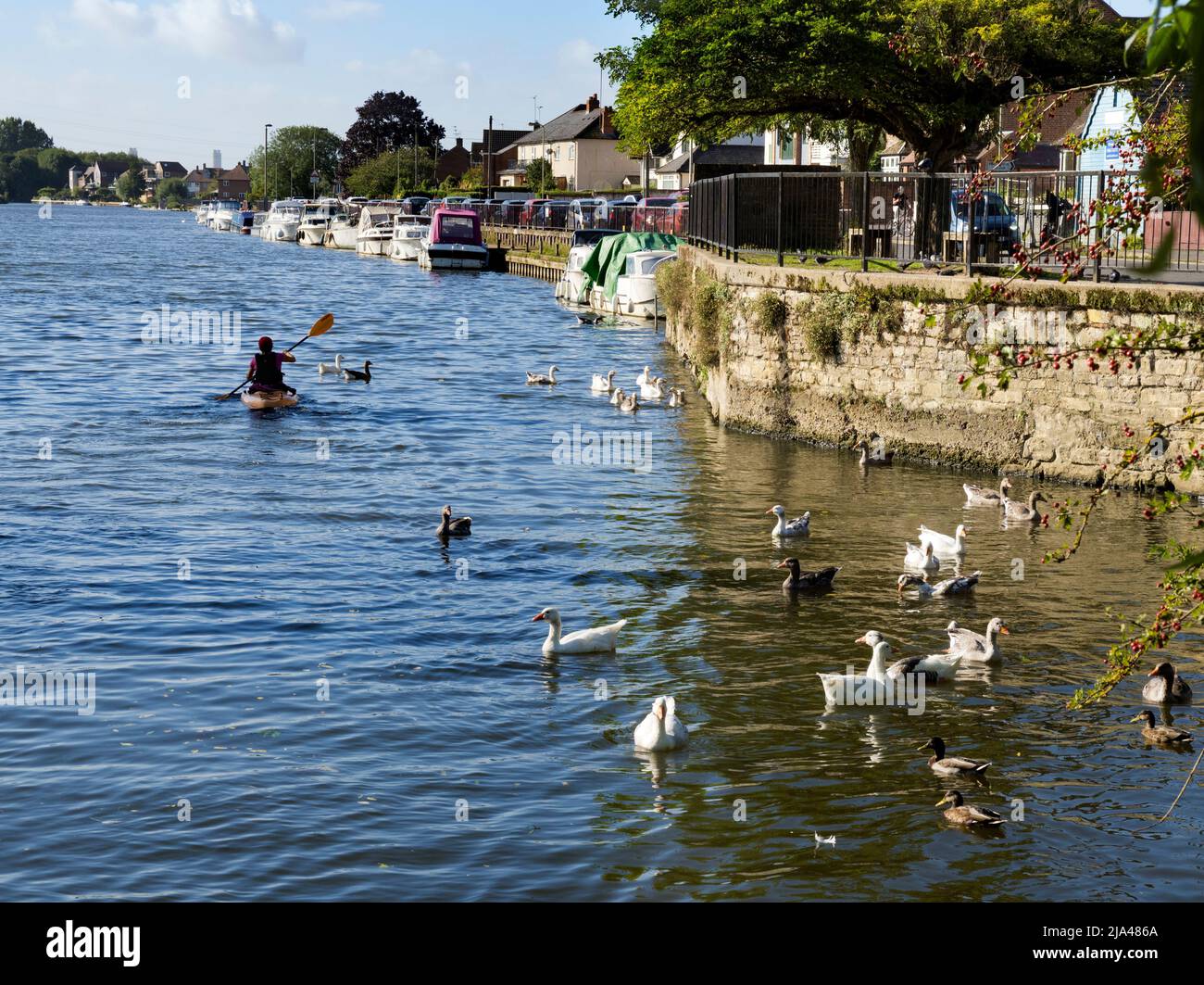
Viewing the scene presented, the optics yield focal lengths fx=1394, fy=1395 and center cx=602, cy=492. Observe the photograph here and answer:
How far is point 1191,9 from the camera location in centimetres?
237

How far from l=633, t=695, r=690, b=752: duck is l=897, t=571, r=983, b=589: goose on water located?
478 cm

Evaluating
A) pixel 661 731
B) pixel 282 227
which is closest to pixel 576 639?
pixel 661 731

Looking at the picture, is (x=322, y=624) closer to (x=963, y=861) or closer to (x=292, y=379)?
(x=963, y=861)

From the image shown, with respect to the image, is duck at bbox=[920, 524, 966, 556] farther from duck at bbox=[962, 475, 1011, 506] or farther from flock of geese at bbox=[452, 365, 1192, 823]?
duck at bbox=[962, 475, 1011, 506]

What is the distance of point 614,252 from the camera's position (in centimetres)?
4378

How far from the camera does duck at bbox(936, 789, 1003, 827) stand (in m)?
8.53

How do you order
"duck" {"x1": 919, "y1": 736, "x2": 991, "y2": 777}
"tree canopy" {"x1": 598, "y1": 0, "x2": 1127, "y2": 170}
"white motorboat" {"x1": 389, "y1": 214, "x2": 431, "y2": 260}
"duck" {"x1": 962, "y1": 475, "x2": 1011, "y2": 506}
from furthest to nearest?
"white motorboat" {"x1": 389, "y1": 214, "x2": 431, "y2": 260}, "tree canopy" {"x1": 598, "y1": 0, "x2": 1127, "y2": 170}, "duck" {"x1": 962, "y1": 475, "x2": 1011, "y2": 506}, "duck" {"x1": 919, "y1": 736, "x2": 991, "y2": 777}

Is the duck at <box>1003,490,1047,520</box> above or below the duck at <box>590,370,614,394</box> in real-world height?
below

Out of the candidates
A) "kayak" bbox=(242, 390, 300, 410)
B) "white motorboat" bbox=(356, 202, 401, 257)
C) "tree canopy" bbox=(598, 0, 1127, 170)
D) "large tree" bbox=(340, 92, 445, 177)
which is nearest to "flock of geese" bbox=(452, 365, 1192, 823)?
"kayak" bbox=(242, 390, 300, 410)

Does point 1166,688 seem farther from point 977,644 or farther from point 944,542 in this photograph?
point 944,542

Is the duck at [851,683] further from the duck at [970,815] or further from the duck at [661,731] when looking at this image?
the duck at [970,815]

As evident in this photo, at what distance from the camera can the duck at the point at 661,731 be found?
383 inches

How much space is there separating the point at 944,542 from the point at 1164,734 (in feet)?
16.9
